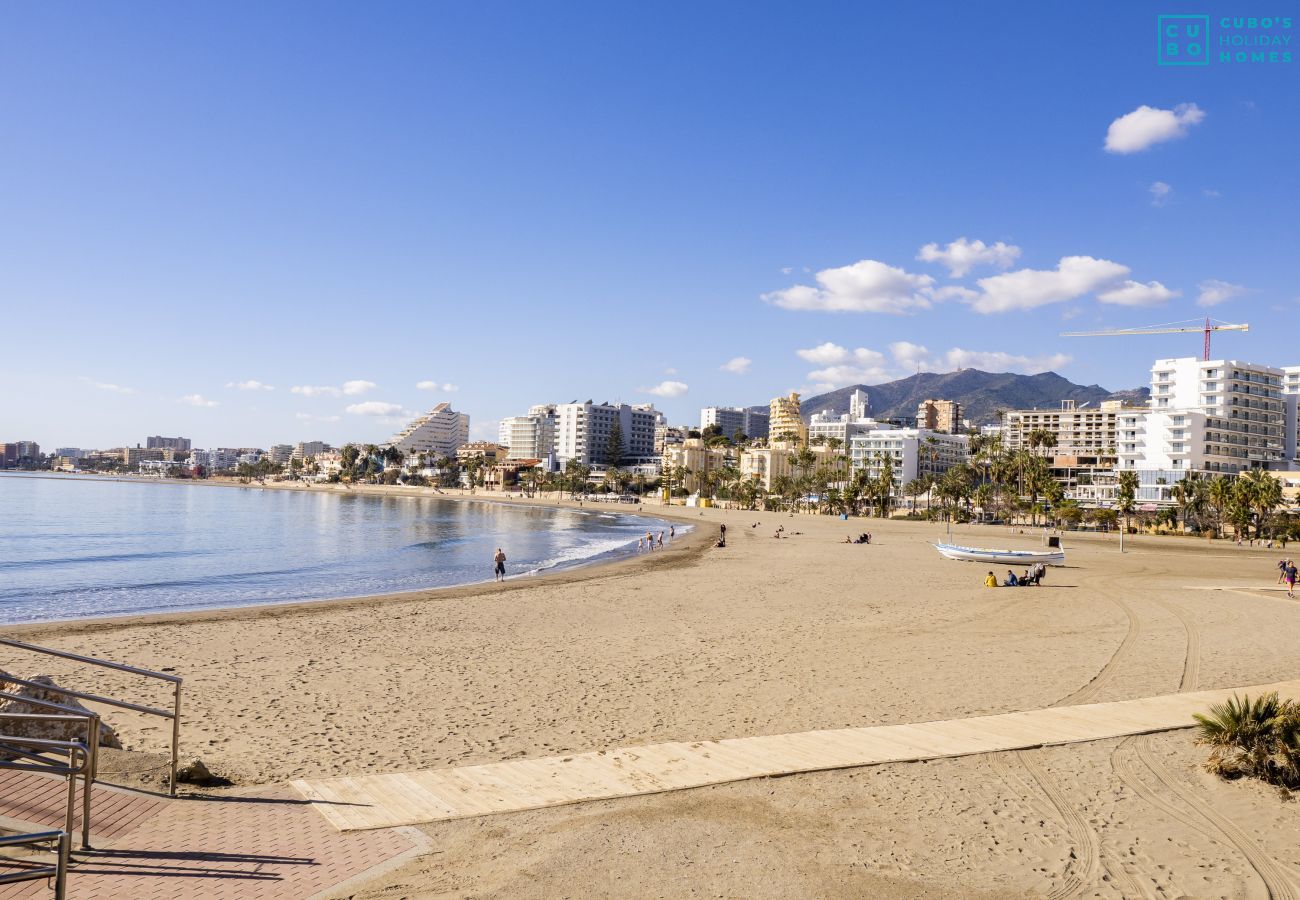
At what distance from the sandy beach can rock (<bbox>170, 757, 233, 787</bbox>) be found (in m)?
0.38

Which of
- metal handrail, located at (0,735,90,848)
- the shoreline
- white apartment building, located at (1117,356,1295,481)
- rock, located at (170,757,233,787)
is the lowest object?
the shoreline

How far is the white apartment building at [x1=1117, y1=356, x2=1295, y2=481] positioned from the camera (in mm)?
94562

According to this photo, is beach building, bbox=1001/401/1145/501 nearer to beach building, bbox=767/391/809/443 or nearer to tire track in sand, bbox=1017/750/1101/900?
beach building, bbox=767/391/809/443

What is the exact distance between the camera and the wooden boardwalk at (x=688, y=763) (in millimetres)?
8234

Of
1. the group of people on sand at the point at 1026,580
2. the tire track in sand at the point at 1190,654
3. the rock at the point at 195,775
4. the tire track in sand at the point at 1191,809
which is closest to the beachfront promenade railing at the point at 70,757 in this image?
the rock at the point at 195,775

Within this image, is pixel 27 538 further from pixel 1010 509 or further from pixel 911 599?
pixel 1010 509

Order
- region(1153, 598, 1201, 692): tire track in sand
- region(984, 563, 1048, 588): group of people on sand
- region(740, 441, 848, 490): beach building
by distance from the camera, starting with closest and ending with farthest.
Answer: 1. region(1153, 598, 1201, 692): tire track in sand
2. region(984, 563, 1048, 588): group of people on sand
3. region(740, 441, 848, 490): beach building

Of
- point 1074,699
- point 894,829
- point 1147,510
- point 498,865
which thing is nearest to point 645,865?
point 498,865

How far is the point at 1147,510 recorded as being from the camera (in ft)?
281

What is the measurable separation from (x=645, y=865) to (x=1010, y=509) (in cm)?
9621

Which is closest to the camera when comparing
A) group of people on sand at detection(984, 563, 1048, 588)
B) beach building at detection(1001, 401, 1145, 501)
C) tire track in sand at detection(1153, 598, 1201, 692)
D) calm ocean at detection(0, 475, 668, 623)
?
tire track in sand at detection(1153, 598, 1201, 692)

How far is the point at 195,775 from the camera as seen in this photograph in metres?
8.35

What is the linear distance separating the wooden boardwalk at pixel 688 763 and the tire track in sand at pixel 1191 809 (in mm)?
679

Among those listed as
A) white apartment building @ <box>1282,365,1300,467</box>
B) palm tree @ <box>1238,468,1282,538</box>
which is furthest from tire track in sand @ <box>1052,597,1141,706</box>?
white apartment building @ <box>1282,365,1300,467</box>
